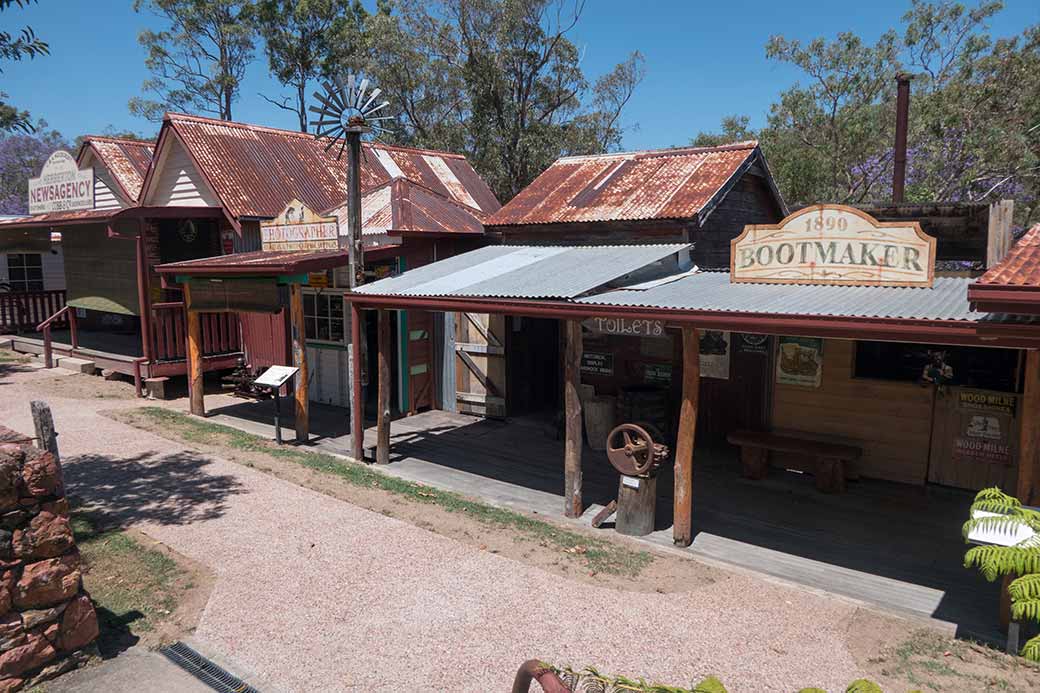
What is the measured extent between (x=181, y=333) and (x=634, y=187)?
9.53 metres

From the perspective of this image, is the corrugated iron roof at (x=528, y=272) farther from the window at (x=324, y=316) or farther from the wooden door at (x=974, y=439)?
the wooden door at (x=974, y=439)

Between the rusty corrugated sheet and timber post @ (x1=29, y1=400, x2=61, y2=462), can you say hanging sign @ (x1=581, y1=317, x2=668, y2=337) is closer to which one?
the rusty corrugated sheet

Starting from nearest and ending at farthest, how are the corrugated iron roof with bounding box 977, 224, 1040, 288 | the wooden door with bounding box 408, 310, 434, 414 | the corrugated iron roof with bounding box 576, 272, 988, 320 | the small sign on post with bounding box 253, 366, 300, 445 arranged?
the corrugated iron roof with bounding box 977, 224, 1040, 288, the corrugated iron roof with bounding box 576, 272, 988, 320, the small sign on post with bounding box 253, 366, 300, 445, the wooden door with bounding box 408, 310, 434, 414

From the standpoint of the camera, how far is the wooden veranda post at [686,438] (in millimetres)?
7277

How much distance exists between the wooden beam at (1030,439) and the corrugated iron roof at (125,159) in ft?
57.9

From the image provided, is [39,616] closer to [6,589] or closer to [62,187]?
[6,589]

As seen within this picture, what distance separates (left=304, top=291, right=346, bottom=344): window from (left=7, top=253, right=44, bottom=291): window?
1377cm

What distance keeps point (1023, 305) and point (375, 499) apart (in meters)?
6.85

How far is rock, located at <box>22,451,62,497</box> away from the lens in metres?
4.81

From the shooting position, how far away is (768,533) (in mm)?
7809

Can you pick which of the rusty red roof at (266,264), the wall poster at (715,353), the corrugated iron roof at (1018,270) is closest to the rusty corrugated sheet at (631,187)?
the wall poster at (715,353)

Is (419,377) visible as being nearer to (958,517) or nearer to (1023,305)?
(958,517)

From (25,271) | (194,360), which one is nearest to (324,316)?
(194,360)

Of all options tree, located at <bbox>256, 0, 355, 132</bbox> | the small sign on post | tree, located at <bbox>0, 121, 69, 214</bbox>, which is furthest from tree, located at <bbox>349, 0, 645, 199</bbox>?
tree, located at <bbox>0, 121, 69, 214</bbox>
